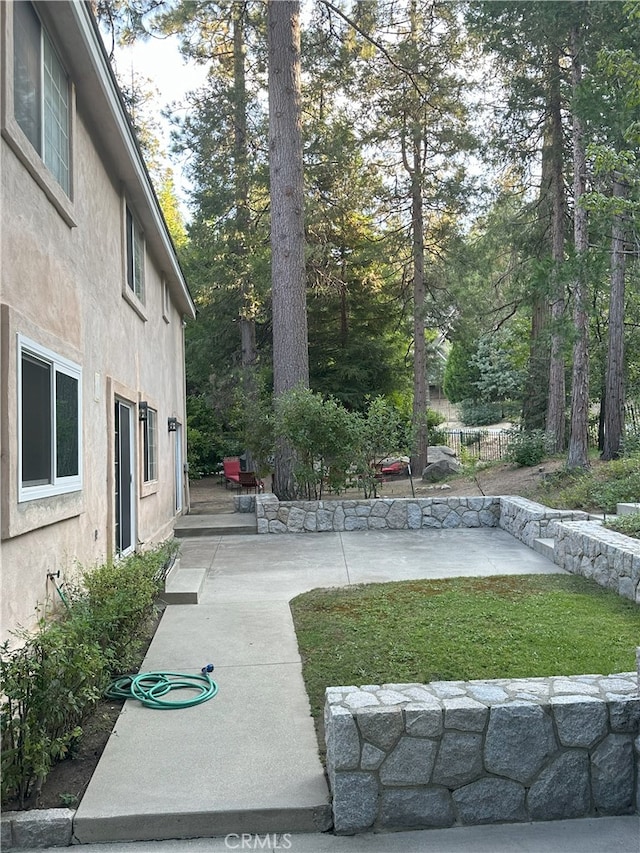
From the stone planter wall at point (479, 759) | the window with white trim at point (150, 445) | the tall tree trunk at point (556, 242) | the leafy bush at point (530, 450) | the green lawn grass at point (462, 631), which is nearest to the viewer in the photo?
the stone planter wall at point (479, 759)

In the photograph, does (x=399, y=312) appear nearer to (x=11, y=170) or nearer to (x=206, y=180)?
(x=206, y=180)

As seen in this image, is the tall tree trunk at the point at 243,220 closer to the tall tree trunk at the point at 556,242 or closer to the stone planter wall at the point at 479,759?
the tall tree trunk at the point at 556,242

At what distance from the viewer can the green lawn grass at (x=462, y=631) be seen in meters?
4.55

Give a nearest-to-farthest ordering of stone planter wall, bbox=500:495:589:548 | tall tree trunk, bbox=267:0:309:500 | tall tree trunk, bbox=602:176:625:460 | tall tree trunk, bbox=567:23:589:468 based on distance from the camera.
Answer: stone planter wall, bbox=500:495:589:548 < tall tree trunk, bbox=267:0:309:500 < tall tree trunk, bbox=567:23:589:468 < tall tree trunk, bbox=602:176:625:460

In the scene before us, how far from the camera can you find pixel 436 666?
461 cm

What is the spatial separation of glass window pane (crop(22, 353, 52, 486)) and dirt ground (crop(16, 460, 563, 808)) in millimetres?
1550

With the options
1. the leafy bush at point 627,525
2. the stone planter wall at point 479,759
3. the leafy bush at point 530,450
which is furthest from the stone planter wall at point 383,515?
the stone planter wall at point 479,759

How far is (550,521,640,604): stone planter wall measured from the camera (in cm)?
641

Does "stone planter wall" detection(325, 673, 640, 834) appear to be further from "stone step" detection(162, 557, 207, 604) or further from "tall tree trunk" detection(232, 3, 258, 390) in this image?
"tall tree trunk" detection(232, 3, 258, 390)

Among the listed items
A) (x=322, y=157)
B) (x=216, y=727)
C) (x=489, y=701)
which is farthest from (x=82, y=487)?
(x=322, y=157)

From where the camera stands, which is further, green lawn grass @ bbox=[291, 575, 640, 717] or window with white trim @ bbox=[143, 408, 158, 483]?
window with white trim @ bbox=[143, 408, 158, 483]

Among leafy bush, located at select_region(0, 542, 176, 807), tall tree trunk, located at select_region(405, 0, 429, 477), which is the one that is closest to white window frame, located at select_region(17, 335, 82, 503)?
leafy bush, located at select_region(0, 542, 176, 807)

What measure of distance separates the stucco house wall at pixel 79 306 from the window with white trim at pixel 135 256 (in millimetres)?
135

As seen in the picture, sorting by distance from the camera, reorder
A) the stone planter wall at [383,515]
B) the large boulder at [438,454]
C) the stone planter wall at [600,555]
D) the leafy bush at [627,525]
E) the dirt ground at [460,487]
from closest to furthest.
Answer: the stone planter wall at [600,555], the leafy bush at [627,525], the stone planter wall at [383,515], the dirt ground at [460,487], the large boulder at [438,454]
